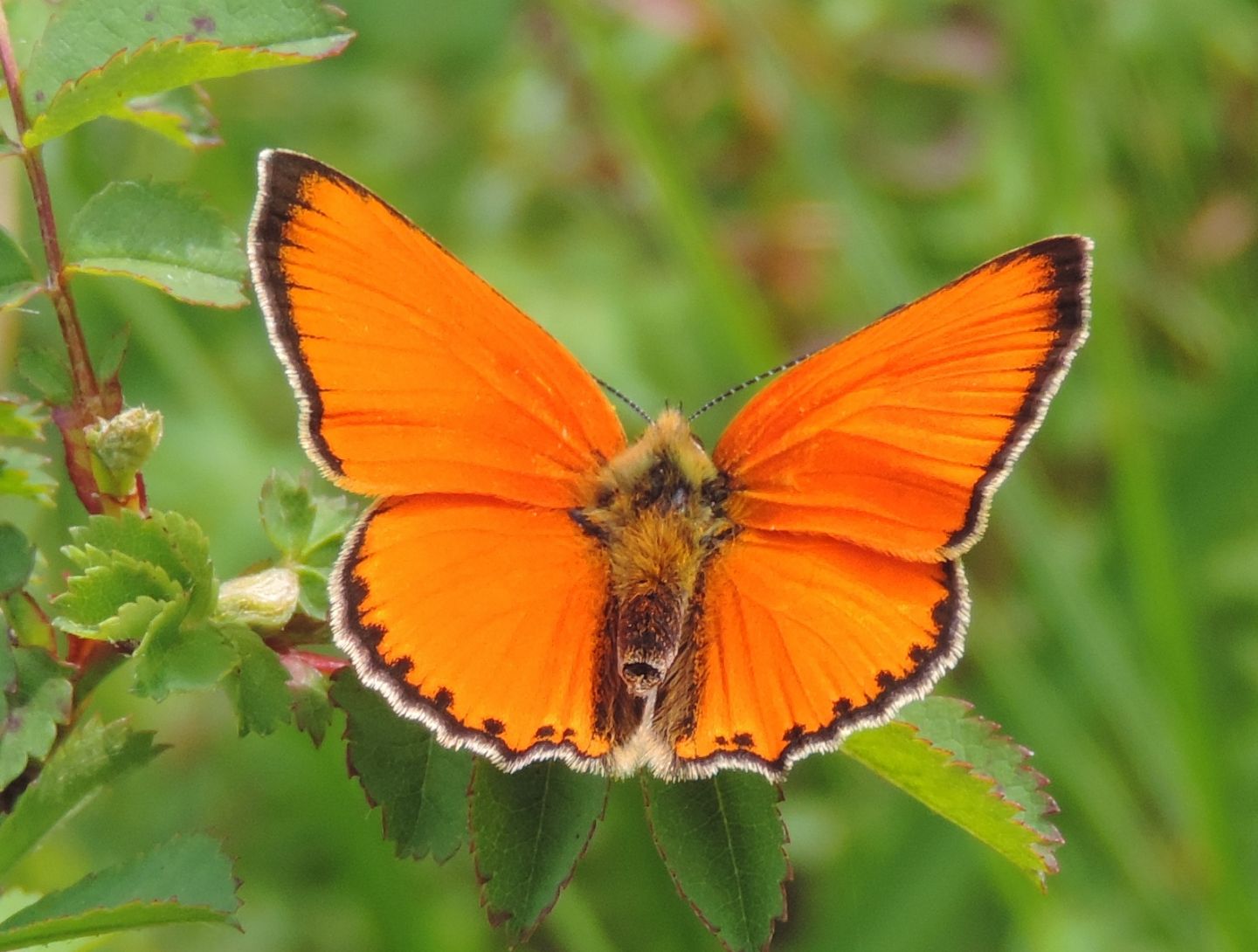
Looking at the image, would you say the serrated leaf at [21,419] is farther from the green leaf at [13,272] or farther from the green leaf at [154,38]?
the green leaf at [154,38]

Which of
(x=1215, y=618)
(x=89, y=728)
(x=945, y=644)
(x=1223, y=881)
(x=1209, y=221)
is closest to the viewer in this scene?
(x=89, y=728)

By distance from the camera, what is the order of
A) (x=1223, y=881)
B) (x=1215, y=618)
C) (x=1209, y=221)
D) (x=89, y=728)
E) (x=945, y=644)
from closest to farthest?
1. (x=89, y=728)
2. (x=945, y=644)
3. (x=1223, y=881)
4. (x=1215, y=618)
5. (x=1209, y=221)

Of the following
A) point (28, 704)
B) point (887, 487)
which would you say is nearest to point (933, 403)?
point (887, 487)

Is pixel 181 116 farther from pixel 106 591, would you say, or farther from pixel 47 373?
pixel 106 591

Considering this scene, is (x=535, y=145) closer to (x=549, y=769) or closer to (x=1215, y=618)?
(x=1215, y=618)

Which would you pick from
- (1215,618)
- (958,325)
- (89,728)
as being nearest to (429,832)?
(89,728)

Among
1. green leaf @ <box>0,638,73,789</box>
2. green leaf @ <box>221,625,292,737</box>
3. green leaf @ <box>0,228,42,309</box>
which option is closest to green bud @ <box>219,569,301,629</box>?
green leaf @ <box>221,625,292,737</box>

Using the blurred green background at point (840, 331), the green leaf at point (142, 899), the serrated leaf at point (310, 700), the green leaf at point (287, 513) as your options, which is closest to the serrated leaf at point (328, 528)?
the green leaf at point (287, 513)
